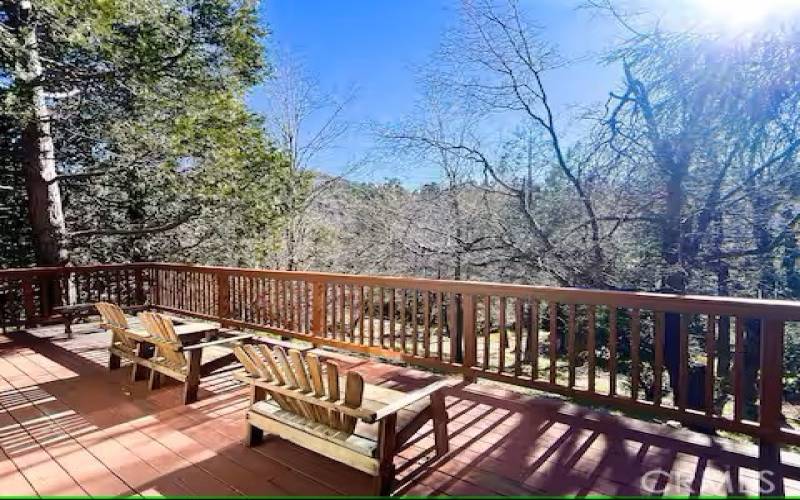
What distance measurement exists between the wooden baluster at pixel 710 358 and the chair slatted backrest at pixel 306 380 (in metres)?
2.18

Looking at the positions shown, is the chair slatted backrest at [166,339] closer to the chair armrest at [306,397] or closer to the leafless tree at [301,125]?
the chair armrest at [306,397]

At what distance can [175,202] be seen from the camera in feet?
35.0

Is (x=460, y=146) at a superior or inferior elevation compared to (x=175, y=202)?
superior

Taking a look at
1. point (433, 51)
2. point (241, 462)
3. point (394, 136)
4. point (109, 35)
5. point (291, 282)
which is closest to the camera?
point (241, 462)

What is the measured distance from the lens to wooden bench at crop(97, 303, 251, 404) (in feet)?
12.0

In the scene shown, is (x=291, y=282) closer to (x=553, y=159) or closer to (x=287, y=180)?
(x=553, y=159)

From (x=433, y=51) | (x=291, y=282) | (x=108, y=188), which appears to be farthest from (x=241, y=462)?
(x=108, y=188)

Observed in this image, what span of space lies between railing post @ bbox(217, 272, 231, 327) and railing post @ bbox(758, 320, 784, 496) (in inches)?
217

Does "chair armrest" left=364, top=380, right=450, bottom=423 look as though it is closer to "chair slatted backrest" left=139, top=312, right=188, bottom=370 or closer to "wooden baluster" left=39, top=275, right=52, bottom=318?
"chair slatted backrest" left=139, top=312, right=188, bottom=370

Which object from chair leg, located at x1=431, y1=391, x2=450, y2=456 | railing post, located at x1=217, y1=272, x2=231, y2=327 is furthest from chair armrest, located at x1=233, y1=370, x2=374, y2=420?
railing post, located at x1=217, y1=272, x2=231, y2=327

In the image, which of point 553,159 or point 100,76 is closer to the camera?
point 100,76

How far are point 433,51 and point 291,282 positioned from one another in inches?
217

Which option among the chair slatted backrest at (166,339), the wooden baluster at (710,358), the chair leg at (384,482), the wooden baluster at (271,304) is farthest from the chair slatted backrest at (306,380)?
the wooden baluster at (271,304)

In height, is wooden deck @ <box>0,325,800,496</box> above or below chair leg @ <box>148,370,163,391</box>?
below
